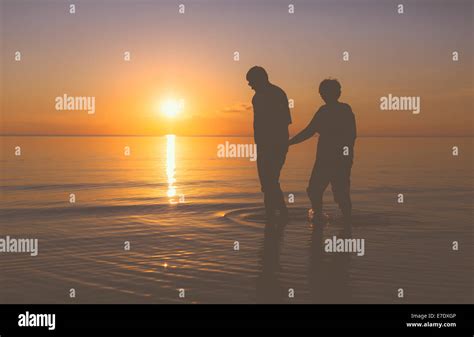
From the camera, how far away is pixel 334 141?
9766 mm

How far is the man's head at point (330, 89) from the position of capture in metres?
9.59

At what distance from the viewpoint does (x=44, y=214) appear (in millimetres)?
11422

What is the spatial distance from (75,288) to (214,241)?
9.05 ft

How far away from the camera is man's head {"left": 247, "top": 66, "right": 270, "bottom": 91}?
9820 millimetres

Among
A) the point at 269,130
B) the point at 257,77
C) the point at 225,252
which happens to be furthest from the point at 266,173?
the point at 225,252

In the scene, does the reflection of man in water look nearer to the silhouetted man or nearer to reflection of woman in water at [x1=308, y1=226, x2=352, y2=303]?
the silhouetted man

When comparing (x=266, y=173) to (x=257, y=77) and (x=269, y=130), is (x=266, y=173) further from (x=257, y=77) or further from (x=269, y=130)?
(x=257, y=77)

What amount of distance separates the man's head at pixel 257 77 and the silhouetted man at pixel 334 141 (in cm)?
97

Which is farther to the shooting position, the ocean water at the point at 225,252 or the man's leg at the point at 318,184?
the man's leg at the point at 318,184

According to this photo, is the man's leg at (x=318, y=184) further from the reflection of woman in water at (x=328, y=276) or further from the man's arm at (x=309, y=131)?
the reflection of woman in water at (x=328, y=276)

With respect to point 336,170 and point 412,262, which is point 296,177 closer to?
point 336,170

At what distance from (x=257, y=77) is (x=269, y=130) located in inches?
36.5

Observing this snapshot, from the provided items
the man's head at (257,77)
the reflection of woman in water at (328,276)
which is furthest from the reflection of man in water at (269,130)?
the reflection of woman in water at (328,276)

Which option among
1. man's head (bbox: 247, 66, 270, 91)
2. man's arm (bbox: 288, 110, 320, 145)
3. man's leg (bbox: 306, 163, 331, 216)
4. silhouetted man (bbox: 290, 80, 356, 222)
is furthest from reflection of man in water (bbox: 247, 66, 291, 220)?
man's leg (bbox: 306, 163, 331, 216)
